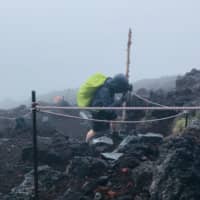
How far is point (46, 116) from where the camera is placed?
15.8 m

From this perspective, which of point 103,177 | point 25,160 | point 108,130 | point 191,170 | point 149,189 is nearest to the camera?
point 191,170

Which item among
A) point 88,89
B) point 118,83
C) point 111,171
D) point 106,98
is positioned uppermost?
point 118,83

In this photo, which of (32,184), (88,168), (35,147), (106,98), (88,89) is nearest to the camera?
(35,147)

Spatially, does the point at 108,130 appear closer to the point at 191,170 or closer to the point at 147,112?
the point at 147,112

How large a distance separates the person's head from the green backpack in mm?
240

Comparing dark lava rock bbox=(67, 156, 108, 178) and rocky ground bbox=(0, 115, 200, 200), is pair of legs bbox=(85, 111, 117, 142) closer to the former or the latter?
rocky ground bbox=(0, 115, 200, 200)

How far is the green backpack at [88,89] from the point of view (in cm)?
1073

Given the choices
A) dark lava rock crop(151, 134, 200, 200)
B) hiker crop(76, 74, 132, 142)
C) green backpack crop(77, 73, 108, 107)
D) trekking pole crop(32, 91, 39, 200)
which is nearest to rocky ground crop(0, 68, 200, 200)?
dark lava rock crop(151, 134, 200, 200)

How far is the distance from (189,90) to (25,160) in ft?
23.4

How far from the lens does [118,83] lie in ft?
35.3

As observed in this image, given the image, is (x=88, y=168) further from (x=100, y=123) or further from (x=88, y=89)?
(x=88, y=89)

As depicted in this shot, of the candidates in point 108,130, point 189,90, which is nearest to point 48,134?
point 108,130

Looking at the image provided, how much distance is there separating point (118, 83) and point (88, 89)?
693mm

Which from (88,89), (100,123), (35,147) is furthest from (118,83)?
(35,147)
